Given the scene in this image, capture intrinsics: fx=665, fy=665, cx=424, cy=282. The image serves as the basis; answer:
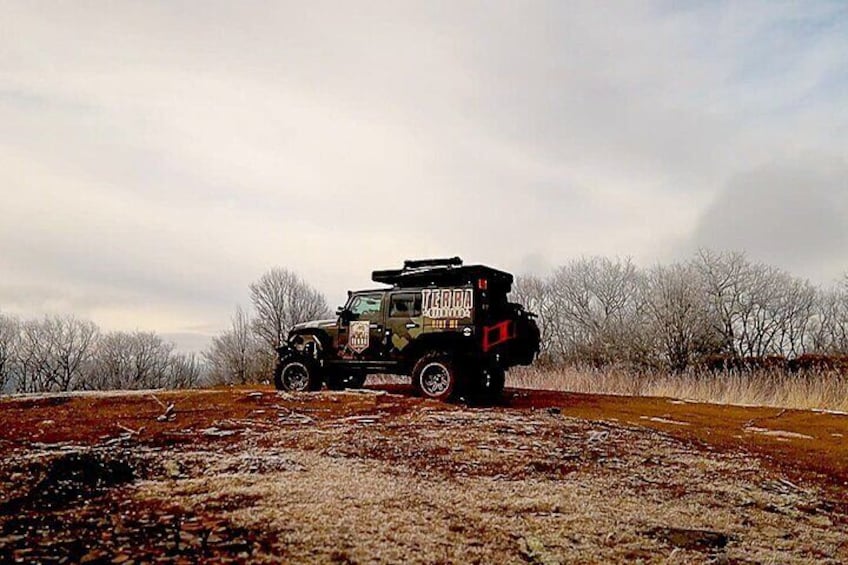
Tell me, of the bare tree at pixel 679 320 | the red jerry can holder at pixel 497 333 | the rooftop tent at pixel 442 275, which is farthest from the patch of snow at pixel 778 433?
the bare tree at pixel 679 320

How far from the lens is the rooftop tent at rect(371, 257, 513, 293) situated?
36.1 feet

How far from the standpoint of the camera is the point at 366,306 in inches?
463

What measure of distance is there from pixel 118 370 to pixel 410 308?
32.0m

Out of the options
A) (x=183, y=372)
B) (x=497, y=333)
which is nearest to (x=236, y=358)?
(x=183, y=372)

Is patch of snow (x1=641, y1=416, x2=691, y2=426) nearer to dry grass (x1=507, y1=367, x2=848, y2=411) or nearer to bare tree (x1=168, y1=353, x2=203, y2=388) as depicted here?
dry grass (x1=507, y1=367, x2=848, y2=411)

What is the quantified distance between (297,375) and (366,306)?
1.87 meters

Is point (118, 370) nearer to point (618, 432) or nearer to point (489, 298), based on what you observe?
point (489, 298)

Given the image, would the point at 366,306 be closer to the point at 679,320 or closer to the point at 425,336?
the point at 425,336

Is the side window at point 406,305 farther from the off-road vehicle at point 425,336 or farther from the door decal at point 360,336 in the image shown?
the door decal at point 360,336

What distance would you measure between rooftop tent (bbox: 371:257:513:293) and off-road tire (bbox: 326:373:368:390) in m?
1.88

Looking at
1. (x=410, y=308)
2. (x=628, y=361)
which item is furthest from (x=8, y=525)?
(x=628, y=361)

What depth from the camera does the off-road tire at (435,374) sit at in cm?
1077

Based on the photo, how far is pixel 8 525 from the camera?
11.3 feet

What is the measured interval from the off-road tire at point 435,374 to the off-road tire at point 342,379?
5.69 feet
